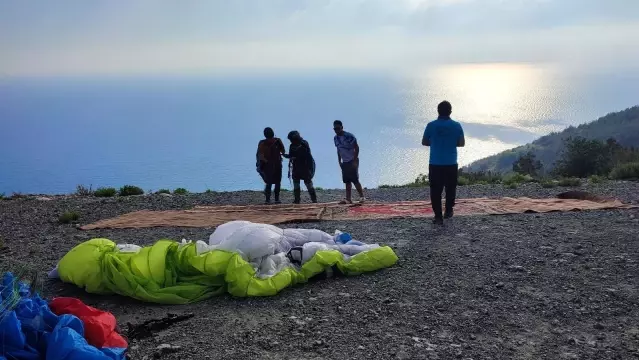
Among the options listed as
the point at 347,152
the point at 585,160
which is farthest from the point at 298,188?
the point at 585,160

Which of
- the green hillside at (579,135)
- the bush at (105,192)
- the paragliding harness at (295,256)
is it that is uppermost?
the green hillside at (579,135)

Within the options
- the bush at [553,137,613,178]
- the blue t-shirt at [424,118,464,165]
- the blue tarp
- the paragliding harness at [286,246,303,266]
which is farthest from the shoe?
the bush at [553,137,613,178]

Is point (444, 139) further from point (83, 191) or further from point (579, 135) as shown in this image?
point (579, 135)

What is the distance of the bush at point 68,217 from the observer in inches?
412

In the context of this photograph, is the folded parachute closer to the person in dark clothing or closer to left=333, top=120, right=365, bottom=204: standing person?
left=333, top=120, right=365, bottom=204: standing person

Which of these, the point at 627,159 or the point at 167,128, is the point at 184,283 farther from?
the point at 167,128

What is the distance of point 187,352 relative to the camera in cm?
444

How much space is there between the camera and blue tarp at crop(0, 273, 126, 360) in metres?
3.63

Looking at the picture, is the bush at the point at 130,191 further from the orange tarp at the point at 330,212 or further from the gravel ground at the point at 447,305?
the gravel ground at the point at 447,305

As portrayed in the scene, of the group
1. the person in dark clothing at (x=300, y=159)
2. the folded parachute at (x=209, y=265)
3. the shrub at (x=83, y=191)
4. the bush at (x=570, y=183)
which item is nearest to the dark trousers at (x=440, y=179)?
the folded parachute at (x=209, y=265)

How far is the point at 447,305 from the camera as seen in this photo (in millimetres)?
5180

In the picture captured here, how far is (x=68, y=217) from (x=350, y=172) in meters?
5.35

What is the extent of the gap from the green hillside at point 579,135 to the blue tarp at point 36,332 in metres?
34.3

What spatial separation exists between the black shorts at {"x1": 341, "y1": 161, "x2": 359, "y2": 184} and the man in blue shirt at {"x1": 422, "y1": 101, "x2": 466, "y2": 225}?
2.60 meters
